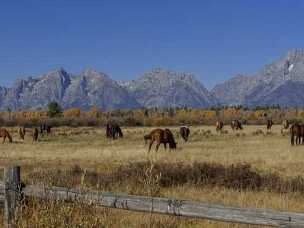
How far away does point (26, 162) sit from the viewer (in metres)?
26.1

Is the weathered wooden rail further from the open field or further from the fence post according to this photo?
the open field

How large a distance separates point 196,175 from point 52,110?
114407 millimetres

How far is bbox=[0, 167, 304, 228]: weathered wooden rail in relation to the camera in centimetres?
634

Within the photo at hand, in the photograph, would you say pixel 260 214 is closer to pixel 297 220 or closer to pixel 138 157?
pixel 297 220

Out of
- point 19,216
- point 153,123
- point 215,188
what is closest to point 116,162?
point 215,188

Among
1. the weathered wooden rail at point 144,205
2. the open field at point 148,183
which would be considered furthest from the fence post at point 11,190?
the open field at point 148,183

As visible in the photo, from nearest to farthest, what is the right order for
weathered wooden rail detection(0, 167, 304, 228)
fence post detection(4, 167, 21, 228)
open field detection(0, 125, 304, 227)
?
weathered wooden rail detection(0, 167, 304, 228) → open field detection(0, 125, 304, 227) → fence post detection(4, 167, 21, 228)

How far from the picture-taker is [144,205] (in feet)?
23.9

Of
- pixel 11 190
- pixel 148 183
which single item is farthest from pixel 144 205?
pixel 11 190

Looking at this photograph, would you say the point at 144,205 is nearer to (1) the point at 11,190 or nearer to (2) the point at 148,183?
(2) the point at 148,183

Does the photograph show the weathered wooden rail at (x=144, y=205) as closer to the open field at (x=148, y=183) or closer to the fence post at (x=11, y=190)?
the fence post at (x=11, y=190)

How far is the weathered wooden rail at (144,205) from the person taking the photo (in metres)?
6.34

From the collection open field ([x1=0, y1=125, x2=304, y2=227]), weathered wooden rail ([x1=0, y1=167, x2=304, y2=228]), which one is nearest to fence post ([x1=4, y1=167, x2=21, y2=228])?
weathered wooden rail ([x1=0, y1=167, x2=304, y2=228])

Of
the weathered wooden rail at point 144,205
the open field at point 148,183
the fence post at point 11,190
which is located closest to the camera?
the weathered wooden rail at point 144,205
